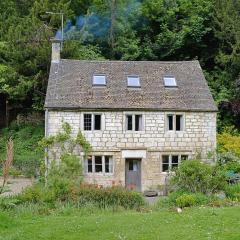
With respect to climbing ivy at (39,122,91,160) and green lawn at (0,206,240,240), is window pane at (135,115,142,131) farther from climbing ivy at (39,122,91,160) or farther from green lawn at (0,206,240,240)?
green lawn at (0,206,240,240)

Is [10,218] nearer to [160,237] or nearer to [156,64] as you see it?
[160,237]

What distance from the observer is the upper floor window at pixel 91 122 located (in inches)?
1134

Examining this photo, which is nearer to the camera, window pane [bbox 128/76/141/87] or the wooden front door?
the wooden front door

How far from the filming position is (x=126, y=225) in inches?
601

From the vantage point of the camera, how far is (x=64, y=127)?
28391 millimetres

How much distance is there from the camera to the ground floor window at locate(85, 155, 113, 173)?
2886 centimetres

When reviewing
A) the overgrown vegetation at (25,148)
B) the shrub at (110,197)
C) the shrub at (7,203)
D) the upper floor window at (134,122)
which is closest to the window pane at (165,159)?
the upper floor window at (134,122)

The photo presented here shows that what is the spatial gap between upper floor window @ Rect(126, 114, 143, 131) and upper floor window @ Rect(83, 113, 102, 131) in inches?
63.8

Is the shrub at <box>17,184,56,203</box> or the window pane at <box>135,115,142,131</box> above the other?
the window pane at <box>135,115,142,131</box>

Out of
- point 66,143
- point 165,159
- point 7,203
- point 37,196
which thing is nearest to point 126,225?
point 7,203

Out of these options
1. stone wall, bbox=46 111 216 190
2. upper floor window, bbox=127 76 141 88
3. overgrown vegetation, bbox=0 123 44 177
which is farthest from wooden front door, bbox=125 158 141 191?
overgrown vegetation, bbox=0 123 44 177

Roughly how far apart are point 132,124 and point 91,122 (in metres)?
2.35

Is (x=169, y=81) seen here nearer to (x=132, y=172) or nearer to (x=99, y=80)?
(x=99, y=80)

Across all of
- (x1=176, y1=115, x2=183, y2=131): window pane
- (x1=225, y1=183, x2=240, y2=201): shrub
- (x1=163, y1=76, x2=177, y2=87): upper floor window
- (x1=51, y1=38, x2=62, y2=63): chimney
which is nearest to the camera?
(x1=225, y1=183, x2=240, y2=201): shrub
